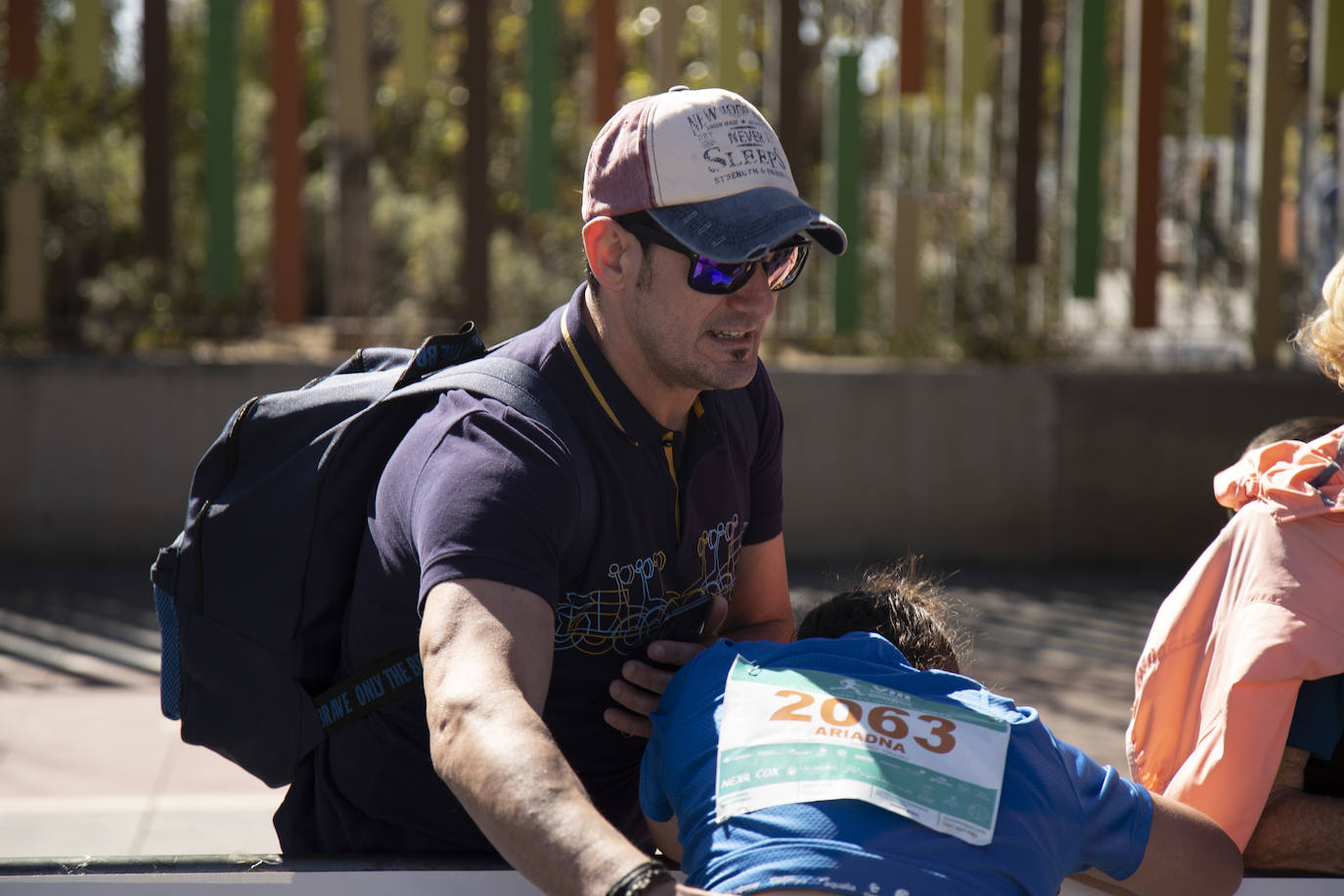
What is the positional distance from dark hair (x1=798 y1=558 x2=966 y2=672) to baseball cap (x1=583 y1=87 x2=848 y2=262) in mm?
577

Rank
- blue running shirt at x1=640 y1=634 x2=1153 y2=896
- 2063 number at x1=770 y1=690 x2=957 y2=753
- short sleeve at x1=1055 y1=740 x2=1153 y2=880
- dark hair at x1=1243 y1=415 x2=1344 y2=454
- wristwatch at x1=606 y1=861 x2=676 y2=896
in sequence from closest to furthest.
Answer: wristwatch at x1=606 y1=861 x2=676 y2=896 < blue running shirt at x1=640 y1=634 x2=1153 y2=896 < 2063 number at x1=770 y1=690 x2=957 y2=753 < short sleeve at x1=1055 y1=740 x2=1153 y2=880 < dark hair at x1=1243 y1=415 x2=1344 y2=454

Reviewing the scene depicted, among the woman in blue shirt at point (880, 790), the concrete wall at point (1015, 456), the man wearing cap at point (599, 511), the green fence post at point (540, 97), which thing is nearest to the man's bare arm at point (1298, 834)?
the woman in blue shirt at point (880, 790)

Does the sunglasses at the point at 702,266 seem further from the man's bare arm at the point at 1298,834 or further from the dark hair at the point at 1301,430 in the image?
the man's bare arm at the point at 1298,834

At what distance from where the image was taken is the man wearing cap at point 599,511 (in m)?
1.78

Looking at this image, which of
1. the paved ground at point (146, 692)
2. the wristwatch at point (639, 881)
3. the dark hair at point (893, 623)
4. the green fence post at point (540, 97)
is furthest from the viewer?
the green fence post at point (540, 97)

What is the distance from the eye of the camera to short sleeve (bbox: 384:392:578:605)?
5.85ft

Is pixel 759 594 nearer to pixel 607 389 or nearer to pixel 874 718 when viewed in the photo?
pixel 607 389

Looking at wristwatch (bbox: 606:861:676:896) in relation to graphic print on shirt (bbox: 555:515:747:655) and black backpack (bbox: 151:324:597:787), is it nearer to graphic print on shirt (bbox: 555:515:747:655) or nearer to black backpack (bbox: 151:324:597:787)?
graphic print on shirt (bbox: 555:515:747:655)

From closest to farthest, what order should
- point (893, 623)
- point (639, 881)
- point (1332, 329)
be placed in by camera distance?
point (639, 881)
point (893, 623)
point (1332, 329)

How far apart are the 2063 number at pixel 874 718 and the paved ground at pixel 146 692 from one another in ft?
3.00

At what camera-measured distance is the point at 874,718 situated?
5.96 ft

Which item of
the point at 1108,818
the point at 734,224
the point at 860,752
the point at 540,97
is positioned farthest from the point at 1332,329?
the point at 540,97

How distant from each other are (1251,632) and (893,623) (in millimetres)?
566

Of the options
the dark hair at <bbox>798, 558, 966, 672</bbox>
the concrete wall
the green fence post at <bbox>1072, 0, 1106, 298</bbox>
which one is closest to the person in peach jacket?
the dark hair at <bbox>798, 558, 966, 672</bbox>
